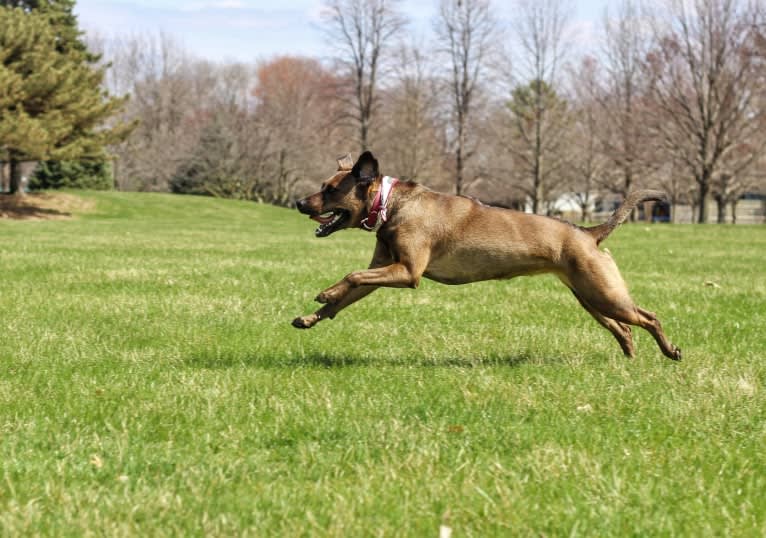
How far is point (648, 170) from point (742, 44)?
13.2 meters

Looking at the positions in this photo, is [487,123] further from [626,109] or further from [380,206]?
[380,206]

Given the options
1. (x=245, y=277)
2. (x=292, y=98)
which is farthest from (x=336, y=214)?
(x=292, y=98)

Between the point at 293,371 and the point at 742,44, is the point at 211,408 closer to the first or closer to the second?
Result: the point at 293,371

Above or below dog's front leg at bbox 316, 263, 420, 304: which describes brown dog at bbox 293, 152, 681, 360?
above

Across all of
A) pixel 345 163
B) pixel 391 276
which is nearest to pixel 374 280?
pixel 391 276

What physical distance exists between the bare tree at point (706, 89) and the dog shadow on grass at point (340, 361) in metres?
40.7

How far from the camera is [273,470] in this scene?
374cm

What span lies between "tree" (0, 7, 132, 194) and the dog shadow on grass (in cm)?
2793

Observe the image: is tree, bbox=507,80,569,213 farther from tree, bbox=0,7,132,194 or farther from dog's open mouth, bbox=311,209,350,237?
dog's open mouth, bbox=311,209,350,237

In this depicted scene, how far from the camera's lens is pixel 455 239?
6.16 metres

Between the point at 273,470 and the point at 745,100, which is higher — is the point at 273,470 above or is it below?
below

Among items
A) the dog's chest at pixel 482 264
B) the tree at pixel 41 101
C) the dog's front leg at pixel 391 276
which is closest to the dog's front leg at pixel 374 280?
the dog's front leg at pixel 391 276

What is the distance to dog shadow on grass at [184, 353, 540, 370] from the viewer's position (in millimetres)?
6074

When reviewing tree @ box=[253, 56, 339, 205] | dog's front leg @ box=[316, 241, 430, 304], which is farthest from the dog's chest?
tree @ box=[253, 56, 339, 205]
